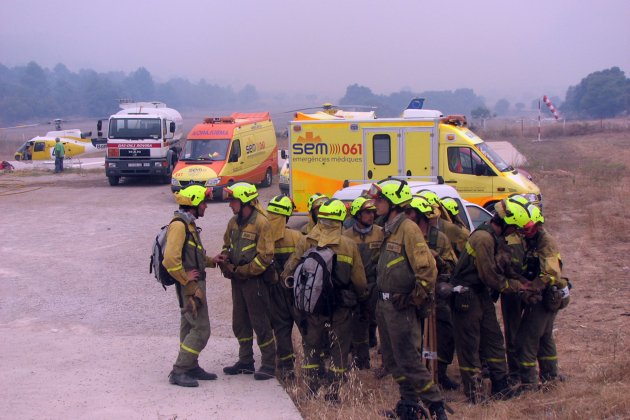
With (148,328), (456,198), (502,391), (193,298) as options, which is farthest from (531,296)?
(148,328)

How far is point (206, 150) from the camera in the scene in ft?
73.3

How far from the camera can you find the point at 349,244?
21.8ft

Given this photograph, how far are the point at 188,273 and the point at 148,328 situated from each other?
115 inches

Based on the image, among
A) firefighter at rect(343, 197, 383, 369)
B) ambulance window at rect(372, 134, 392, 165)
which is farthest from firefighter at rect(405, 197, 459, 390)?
ambulance window at rect(372, 134, 392, 165)

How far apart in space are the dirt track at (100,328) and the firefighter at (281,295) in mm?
380

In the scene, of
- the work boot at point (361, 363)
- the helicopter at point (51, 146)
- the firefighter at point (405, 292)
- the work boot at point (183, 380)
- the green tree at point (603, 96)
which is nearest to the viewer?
the firefighter at point (405, 292)

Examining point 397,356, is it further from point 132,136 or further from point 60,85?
point 60,85

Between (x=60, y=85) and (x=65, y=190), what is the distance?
137623mm

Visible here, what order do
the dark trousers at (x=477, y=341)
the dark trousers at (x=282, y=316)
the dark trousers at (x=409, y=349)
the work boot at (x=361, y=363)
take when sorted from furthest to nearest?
1. the work boot at (x=361, y=363)
2. the dark trousers at (x=282, y=316)
3. the dark trousers at (x=477, y=341)
4. the dark trousers at (x=409, y=349)

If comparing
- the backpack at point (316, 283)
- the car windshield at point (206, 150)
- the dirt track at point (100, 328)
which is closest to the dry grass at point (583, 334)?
the backpack at point (316, 283)

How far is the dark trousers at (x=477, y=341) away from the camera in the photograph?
21.9 feet

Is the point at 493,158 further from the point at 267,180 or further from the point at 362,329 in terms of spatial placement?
the point at 267,180

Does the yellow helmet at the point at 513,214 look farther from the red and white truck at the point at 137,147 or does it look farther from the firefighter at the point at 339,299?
the red and white truck at the point at 137,147

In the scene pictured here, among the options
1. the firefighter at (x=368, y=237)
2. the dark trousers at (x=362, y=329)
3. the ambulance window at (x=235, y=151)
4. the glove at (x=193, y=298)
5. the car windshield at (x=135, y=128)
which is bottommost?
the dark trousers at (x=362, y=329)
